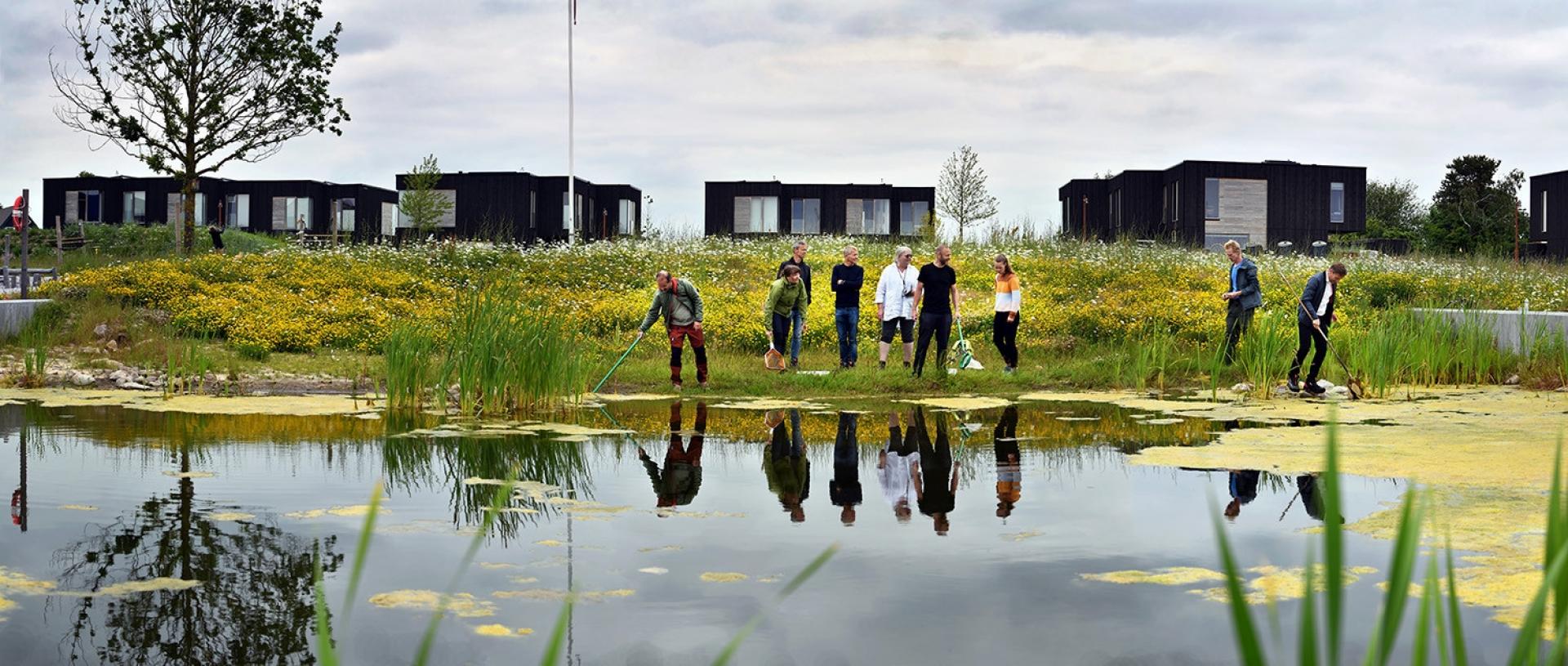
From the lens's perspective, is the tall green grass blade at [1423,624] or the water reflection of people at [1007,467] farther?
the water reflection of people at [1007,467]

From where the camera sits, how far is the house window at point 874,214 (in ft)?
206

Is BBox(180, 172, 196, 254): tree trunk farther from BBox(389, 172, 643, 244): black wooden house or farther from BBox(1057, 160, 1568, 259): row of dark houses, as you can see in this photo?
BBox(1057, 160, 1568, 259): row of dark houses

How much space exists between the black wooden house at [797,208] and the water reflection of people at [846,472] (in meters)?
48.4

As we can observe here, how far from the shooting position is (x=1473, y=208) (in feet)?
194

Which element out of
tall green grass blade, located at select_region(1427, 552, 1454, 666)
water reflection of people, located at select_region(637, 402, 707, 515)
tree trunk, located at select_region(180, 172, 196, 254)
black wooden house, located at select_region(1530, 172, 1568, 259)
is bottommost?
water reflection of people, located at select_region(637, 402, 707, 515)

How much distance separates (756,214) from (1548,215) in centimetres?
3001

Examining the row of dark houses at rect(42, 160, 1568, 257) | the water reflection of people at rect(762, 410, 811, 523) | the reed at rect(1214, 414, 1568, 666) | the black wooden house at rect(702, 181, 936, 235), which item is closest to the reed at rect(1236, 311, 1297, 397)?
the water reflection of people at rect(762, 410, 811, 523)

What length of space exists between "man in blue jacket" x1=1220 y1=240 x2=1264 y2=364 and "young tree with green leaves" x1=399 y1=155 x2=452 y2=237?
38.1 metres

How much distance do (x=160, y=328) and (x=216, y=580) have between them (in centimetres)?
1690

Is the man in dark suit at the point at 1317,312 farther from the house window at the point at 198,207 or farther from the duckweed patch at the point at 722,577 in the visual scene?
the house window at the point at 198,207

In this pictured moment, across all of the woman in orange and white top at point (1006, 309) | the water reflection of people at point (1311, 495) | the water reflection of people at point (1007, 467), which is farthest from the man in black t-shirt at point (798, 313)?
the water reflection of people at point (1311, 495)

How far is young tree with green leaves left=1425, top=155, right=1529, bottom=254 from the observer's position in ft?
189

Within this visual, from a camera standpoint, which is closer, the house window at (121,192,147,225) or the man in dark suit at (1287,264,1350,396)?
the man in dark suit at (1287,264,1350,396)

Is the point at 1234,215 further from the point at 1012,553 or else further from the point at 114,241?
the point at 1012,553
